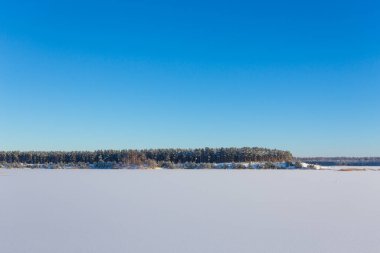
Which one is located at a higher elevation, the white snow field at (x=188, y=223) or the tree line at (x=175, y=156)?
the tree line at (x=175, y=156)

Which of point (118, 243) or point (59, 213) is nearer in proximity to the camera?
point (118, 243)

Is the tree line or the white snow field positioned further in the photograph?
the tree line

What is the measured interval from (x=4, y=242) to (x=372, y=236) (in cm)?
381

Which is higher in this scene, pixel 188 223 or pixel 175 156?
pixel 175 156

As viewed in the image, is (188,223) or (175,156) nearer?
(188,223)

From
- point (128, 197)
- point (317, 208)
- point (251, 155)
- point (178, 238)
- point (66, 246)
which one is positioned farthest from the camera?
point (251, 155)

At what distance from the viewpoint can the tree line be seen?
32438mm

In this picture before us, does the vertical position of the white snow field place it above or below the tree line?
below

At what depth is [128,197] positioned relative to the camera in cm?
823

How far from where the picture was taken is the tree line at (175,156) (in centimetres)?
3244

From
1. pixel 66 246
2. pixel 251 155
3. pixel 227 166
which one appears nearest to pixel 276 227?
pixel 66 246

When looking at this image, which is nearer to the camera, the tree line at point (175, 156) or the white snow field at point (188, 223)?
the white snow field at point (188, 223)

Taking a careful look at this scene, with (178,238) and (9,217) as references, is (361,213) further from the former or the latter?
(9,217)

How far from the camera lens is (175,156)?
3450 cm
